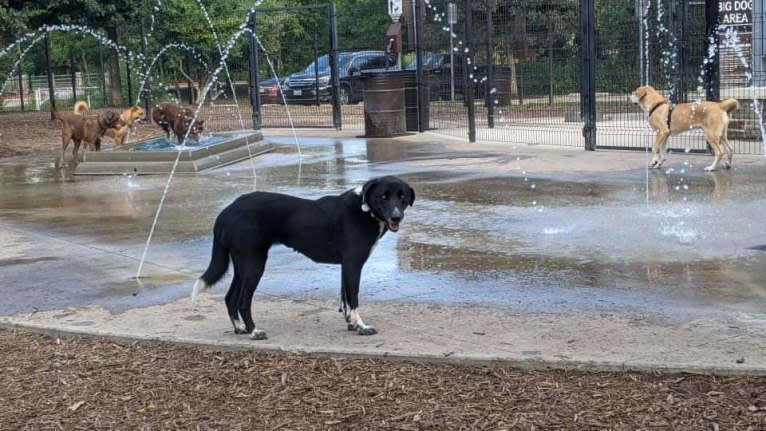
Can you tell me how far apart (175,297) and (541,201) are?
16.8 feet

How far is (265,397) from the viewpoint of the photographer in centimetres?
482

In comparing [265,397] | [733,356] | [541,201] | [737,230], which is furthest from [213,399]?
[541,201]

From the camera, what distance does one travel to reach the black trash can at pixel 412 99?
2030 cm

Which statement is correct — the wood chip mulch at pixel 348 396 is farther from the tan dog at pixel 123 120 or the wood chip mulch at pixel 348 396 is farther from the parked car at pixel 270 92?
the parked car at pixel 270 92

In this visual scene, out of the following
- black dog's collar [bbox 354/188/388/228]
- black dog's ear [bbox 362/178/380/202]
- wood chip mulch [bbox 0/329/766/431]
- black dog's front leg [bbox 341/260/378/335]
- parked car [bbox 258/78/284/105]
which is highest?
parked car [bbox 258/78/284/105]

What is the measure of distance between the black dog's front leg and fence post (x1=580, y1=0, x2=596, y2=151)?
1093 cm

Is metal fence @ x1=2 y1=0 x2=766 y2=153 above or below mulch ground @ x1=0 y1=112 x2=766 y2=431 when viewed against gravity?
above

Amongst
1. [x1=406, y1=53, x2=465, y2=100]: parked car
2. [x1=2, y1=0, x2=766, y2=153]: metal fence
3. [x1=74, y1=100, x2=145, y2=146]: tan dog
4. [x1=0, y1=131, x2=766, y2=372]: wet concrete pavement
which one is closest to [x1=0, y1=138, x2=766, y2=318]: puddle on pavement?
[x1=0, y1=131, x2=766, y2=372]: wet concrete pavement

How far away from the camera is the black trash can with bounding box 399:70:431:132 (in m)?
20.3

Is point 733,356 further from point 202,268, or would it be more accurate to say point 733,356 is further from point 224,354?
point 202,268

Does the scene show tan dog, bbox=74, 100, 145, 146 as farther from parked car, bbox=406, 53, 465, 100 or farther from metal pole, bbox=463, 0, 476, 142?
metal pole, bbox=463, 0, 476, 142

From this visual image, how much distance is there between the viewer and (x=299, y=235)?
560 centimetres

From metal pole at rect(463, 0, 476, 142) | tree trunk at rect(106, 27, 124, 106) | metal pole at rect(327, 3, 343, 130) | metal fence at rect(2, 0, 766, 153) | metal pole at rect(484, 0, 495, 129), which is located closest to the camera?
metal fence at rect(2, 0, 766, 153)

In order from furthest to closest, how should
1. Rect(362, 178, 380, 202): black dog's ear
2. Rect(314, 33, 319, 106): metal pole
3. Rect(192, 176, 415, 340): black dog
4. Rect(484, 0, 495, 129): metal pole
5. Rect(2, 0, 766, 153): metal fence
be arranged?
Rect(314, 33, 319, 106): metal pole < Rect(484, 0, 495, 129): metal pole < Rect(2, 0, 766, 153): metal fence < Rect(192, 176, 415, 340): black dog < Rect(362, 178, 380, 202): black dog's ear
